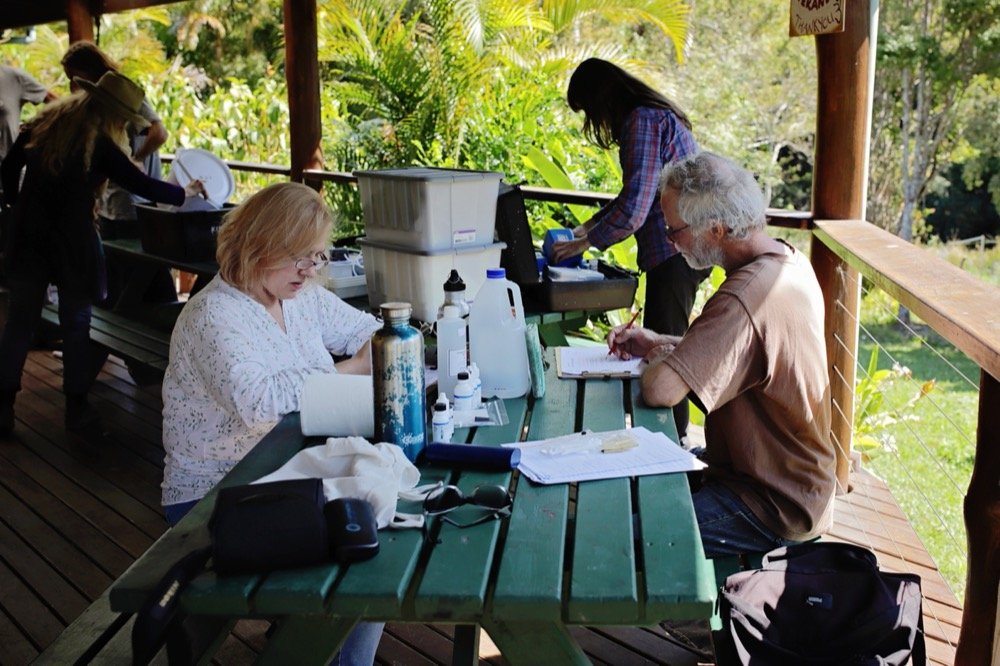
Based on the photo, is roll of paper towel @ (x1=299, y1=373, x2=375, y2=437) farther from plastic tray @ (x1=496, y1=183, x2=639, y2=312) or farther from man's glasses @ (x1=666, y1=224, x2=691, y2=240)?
plastic tray @ (x1=496, y1=183, x2=639, y2=312)

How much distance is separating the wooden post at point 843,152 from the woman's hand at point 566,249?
868 mm

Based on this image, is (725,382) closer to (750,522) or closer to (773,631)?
(750,522)

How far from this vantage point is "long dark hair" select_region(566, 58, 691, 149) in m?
3.43

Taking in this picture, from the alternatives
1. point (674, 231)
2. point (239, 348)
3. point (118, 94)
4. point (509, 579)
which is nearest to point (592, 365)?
point (674, 231)

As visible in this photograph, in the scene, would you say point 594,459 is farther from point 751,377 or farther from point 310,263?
point 310,263

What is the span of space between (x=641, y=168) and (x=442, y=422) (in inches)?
70.2

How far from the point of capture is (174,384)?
6.82ft

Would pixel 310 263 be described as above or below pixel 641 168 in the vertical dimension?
below

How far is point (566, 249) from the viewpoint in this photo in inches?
129

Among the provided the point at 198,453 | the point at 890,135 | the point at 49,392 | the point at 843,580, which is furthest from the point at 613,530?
the point at 890,135

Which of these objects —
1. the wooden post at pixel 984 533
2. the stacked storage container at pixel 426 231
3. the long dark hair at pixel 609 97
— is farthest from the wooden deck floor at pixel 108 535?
the long dark hair at pixel 609 97

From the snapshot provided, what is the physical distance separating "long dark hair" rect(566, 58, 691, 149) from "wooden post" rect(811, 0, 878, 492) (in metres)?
0.48

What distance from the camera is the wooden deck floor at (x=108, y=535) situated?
8.18 feet

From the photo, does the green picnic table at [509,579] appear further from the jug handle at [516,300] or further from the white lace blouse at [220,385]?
the jug handle at [516,300]
